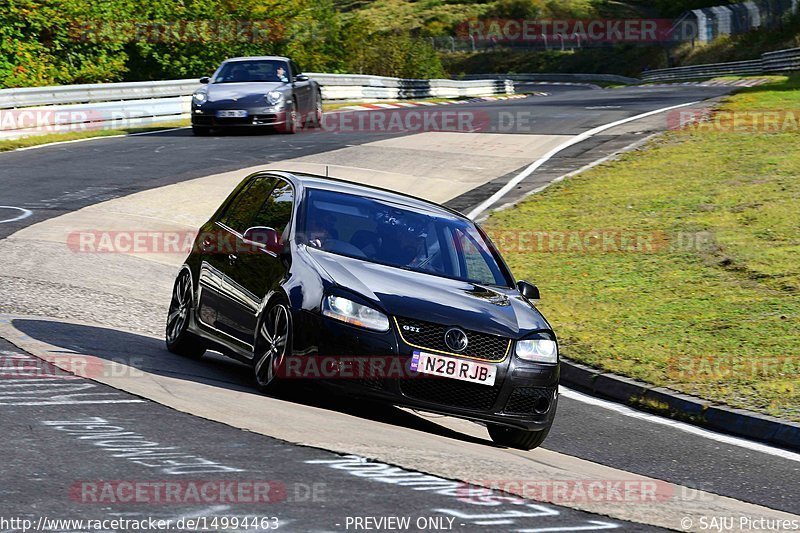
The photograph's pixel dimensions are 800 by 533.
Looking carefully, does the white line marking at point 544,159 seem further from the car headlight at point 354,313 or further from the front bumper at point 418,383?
the car headlight at point 354,313

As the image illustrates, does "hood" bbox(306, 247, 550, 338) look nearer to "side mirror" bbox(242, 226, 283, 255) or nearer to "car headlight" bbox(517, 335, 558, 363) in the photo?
"car headlight" bbox(517, 335, 558, 363)

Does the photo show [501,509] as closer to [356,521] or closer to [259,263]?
[356,521]

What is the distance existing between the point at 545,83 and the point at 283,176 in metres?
76.6

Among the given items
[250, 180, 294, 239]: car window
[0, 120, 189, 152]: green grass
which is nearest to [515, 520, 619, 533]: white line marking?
[250, 180, 294, 239]: car window

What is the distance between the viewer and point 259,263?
351 inches

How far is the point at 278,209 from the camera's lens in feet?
30.5

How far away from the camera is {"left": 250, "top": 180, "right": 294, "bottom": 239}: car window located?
907cm

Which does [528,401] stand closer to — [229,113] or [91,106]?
[229,113]

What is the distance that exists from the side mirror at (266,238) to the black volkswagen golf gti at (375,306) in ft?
0.04

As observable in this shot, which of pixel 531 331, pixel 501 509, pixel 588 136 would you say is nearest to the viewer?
pixel 501 509

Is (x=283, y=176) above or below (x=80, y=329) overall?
above

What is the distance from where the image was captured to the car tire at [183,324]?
389 inches

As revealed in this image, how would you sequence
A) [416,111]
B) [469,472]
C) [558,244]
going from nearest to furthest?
1. [469,472]
2. [558,244]
3. [416,111]

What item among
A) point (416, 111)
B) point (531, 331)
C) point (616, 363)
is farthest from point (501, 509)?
point (416, 111)
